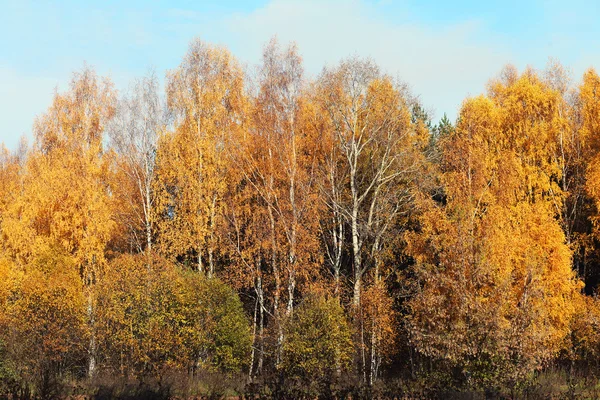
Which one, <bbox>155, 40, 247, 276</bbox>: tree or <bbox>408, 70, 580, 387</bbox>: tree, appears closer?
<bbox>408, 70, 580, 387</bbox>: tree

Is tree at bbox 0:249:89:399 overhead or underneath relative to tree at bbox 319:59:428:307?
underneath

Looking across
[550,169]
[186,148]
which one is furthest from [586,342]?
[186,148]

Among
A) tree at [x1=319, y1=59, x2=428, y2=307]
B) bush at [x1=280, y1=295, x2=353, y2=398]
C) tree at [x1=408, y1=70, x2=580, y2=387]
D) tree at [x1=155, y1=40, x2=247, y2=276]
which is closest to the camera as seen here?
tree at [x1=408, y1=70, x2=580, y2=387]

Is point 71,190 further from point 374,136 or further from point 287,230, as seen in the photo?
point 374,136

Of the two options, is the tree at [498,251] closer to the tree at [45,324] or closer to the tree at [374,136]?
the tree at [374,136]

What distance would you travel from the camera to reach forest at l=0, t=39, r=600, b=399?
21.2 m

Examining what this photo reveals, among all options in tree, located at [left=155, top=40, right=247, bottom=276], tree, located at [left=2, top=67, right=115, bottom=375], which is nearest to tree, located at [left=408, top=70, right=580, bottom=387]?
tree, located at [left=155, top=40, right=247, bottom=276]

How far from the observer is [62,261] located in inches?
1120

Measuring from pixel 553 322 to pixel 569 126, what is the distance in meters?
12.4

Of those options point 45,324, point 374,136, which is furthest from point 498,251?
point 45,324

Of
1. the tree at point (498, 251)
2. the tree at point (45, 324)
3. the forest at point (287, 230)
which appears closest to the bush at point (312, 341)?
the forest at point (287, 230)

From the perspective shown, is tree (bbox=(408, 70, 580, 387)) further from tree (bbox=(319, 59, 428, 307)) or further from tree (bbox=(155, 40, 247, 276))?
tree (bbox=(155, 40, 247, 276))

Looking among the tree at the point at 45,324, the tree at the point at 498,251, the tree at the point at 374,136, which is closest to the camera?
the tree at the point at 498,251

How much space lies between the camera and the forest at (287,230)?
21.2 meters
